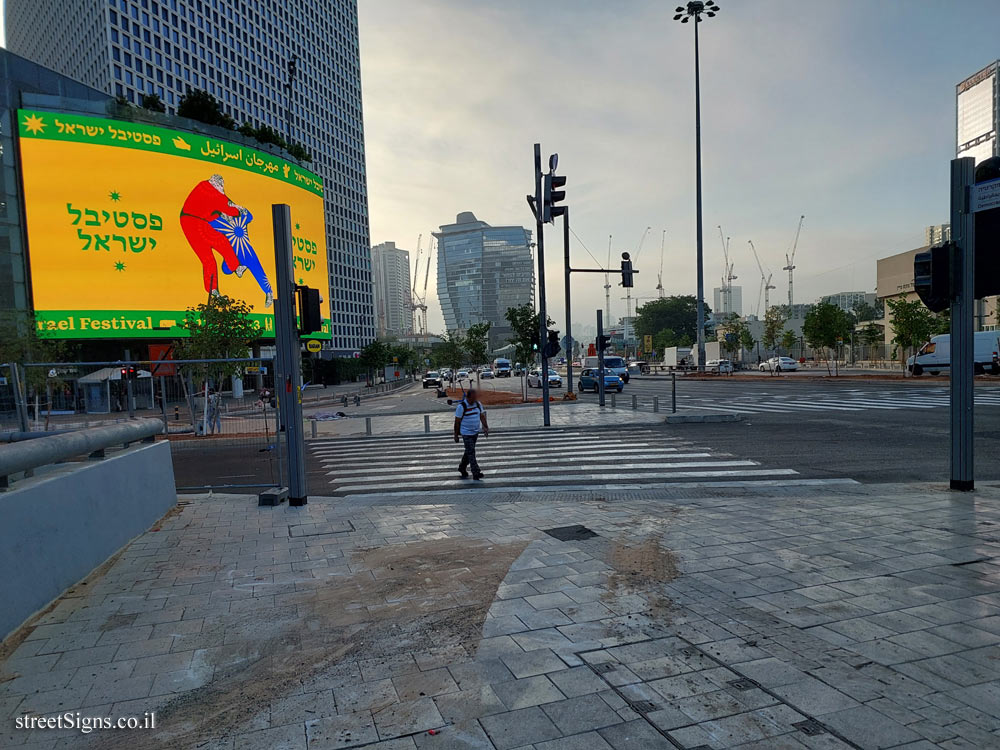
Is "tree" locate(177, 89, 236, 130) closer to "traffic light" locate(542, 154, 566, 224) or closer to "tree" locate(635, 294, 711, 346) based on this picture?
"traffic light" locate(542, 154, 566, 224)

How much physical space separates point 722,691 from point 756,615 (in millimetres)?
1192

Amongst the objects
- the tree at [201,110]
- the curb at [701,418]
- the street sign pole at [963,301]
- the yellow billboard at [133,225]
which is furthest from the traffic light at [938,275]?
the tree at [201,110]

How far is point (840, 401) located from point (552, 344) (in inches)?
500

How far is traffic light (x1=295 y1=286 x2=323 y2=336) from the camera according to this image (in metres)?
8.47

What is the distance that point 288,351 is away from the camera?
344 inches

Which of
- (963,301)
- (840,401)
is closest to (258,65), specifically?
(840,401)

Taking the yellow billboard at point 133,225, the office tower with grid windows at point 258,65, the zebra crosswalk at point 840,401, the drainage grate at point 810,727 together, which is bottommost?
the zebra crosswalk at point 840,401

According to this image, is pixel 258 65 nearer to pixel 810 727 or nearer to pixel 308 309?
pixel 308 309

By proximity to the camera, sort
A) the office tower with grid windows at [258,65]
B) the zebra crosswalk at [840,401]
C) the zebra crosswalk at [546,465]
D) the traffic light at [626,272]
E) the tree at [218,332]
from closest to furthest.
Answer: the zebra crosswalk at [546,465], the zebra crosswalk at [840,401], the traffic light at [626,272], the tree at [218,332], the office tower with grid windows at [258,65]

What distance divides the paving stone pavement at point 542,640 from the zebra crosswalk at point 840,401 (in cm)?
1591

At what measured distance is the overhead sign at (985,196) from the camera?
7.50 metres

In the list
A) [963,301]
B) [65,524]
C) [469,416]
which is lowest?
[65,524]

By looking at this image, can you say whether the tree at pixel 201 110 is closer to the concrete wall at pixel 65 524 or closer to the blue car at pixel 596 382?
the blue car at pixel 596 382

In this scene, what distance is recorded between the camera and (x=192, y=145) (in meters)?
46.9
